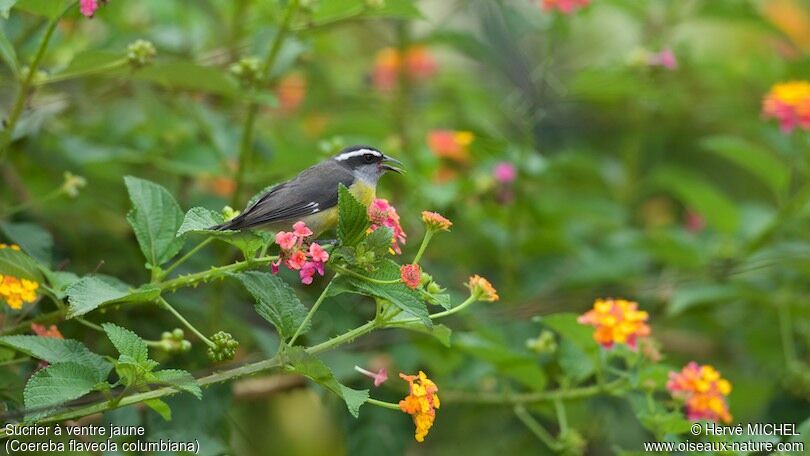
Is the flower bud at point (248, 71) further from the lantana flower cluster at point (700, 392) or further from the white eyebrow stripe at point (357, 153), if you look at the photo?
the lantana flower cluster at point (700, 392)

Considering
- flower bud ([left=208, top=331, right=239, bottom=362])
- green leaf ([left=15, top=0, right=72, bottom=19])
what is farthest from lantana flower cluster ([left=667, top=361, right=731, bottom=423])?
green leaf ([left=15, top=0, right=72, bottom=19])

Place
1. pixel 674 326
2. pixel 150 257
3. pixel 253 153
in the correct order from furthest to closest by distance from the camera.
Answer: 1. pixel 674 326
2. pixel 253 153
3. pixel 150 257

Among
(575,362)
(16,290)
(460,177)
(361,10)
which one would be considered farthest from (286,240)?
(460,177)

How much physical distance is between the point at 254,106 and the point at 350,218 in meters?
1.01

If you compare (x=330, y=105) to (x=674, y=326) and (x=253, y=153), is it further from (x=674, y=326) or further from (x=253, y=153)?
(x=674, y=326)

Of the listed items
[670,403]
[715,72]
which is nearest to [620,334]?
[670,403]

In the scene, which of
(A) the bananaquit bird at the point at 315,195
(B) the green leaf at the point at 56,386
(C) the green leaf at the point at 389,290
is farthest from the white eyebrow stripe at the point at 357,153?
(B) the green leaf at the point at 56,386

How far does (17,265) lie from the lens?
6.57 feet

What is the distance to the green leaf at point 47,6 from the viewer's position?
214 centimetres

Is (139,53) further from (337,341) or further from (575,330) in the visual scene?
(575,330)

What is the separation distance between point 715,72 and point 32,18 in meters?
2.79

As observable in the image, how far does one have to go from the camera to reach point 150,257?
2004mm

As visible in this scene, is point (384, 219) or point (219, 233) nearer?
point (219, 233)

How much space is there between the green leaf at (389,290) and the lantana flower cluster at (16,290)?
65 cm
